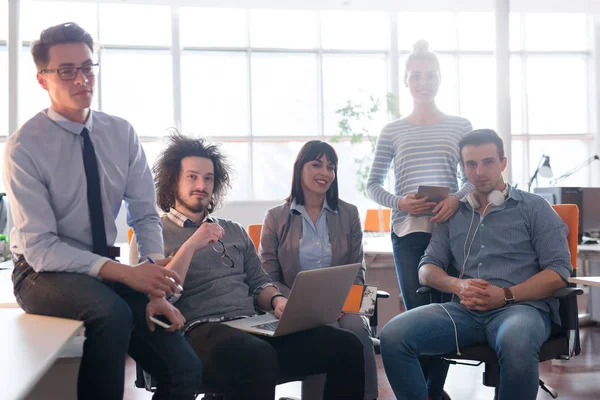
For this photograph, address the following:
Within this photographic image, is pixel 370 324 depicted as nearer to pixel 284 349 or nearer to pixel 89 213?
pixel 284 349

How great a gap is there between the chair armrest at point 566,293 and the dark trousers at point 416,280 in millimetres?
609

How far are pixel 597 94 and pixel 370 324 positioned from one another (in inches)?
355

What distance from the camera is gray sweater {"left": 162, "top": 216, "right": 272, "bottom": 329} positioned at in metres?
2.36

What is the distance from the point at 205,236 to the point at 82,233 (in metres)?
0.48

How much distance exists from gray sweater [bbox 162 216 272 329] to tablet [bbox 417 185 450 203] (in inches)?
33.2

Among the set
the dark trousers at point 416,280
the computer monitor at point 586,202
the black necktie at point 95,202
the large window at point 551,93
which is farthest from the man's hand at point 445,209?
the large window at point 551,93

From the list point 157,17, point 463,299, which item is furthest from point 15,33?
point 463,299

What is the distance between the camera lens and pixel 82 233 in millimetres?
1974

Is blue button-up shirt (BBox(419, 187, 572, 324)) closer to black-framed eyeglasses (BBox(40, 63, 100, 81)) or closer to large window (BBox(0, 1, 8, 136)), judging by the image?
black-framed eyeglasses (BBox(40, 63, 100, 81))

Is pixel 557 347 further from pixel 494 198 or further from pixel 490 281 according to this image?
pixel 494 198

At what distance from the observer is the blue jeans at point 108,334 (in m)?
1.70

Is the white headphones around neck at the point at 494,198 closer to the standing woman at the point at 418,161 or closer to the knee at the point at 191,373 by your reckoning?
the standing woman at the point at 418,161

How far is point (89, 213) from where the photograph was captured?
1962 millimetres

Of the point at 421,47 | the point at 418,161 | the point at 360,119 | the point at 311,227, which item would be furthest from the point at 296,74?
the point at 311,227
